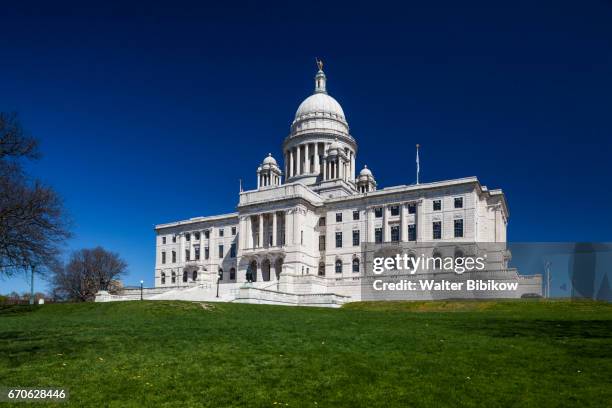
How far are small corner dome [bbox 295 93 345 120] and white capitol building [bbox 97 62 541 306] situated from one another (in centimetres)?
28

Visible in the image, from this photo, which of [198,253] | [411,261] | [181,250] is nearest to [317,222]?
[411,261]

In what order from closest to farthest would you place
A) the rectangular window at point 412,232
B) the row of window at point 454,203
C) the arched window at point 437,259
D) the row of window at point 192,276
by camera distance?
the arched window at point 437,259 → the row of window at point 454,203 → the rectangular window at point 412,232 → the row of window at point 192,276

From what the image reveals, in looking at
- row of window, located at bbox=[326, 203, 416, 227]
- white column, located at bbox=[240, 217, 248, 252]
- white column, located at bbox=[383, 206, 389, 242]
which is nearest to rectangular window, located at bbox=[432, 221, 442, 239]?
row of window, located at bbox=[326, 203, 416, 227]

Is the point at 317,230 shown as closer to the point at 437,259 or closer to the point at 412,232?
the point at 412,232

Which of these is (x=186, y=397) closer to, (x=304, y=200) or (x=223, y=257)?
(x=304, y=200)

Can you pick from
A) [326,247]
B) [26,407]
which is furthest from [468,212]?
[26,407]

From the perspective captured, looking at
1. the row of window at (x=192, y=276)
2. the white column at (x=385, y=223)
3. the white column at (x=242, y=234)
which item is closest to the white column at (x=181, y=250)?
the row of window at (x=192, y=276)

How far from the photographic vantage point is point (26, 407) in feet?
42.3

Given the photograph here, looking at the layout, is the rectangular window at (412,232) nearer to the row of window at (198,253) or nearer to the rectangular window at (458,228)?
the rectangular window at (458,228)

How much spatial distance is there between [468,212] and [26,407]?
6425 cm

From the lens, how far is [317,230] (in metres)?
84.7

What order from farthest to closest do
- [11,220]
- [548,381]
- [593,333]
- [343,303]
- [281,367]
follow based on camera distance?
[343,303], [11,220], [593,333], [281,367], [548,381]

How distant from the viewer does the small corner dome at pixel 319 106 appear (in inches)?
4209

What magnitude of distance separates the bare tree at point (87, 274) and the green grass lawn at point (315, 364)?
6615 cm
